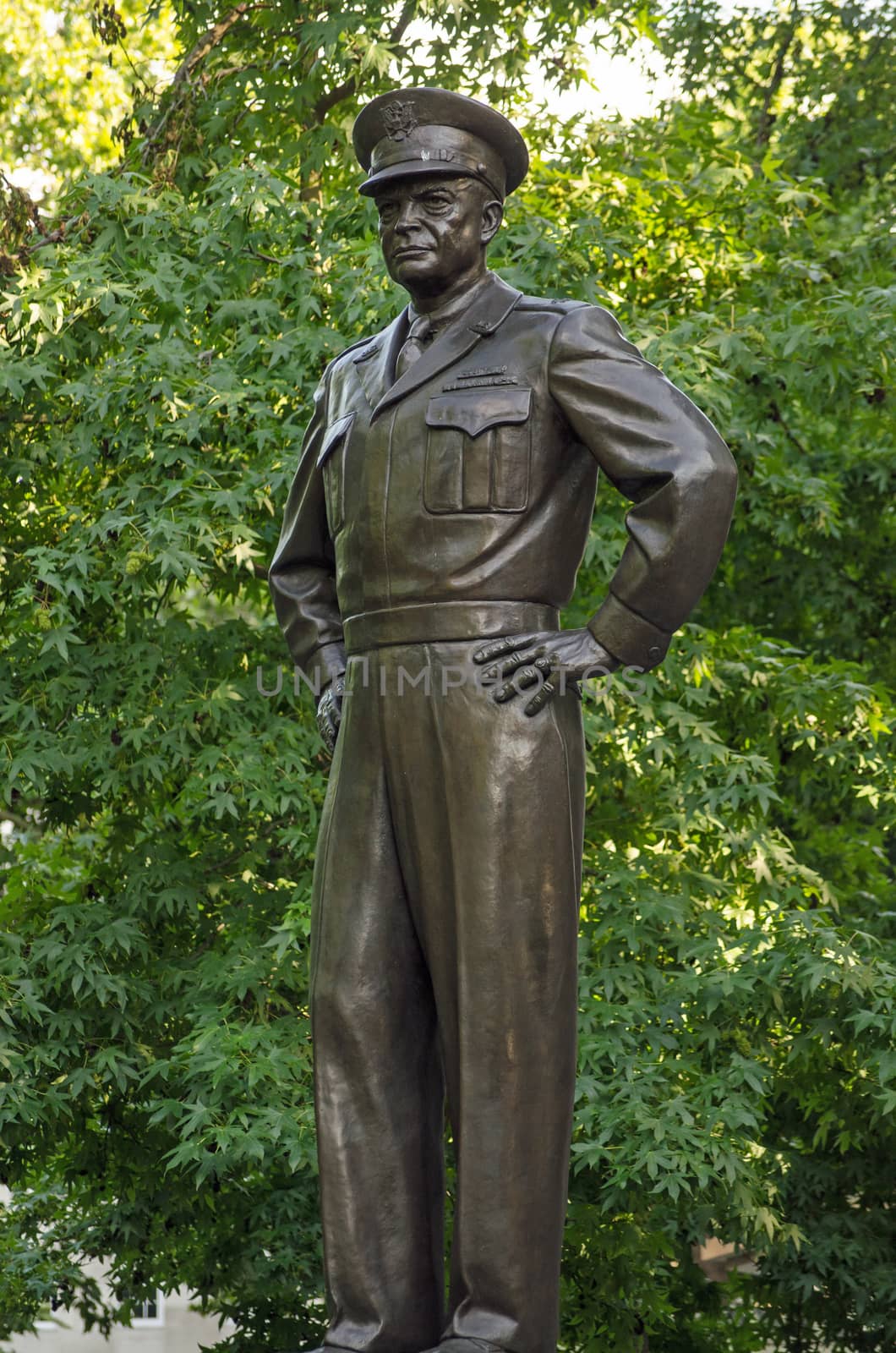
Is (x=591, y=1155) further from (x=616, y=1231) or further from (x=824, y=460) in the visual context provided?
(x=824, y=460)

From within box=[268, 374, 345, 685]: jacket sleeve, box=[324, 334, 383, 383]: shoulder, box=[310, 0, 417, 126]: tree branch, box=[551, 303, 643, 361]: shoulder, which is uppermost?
box=[310, 0, 417, 126]: tree branch

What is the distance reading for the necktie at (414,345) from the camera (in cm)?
433

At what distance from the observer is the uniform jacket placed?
13.1ft

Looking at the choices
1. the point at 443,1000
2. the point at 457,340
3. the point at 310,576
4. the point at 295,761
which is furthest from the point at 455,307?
the point at 295,761

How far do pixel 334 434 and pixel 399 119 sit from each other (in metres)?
0.71

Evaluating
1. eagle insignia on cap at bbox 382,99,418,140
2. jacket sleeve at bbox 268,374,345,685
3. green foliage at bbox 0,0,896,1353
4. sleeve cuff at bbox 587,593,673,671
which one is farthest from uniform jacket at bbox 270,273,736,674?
green foliage at bbox 0,0,896,1353

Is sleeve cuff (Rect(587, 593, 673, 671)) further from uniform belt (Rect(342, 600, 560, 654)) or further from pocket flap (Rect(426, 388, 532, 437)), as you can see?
pocket flap (Rect(426, 388, 532, 437))

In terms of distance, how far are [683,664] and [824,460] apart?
11.0ft

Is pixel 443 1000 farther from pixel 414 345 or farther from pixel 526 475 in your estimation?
pixel 414 345

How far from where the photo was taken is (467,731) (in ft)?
13.2

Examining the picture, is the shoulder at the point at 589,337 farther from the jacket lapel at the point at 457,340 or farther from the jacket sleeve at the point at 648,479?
the jacket lapel at the point at 457,340

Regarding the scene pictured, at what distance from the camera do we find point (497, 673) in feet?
13.2

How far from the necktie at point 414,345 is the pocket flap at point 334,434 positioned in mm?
155

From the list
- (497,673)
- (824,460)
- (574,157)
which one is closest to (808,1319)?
(824,460)
